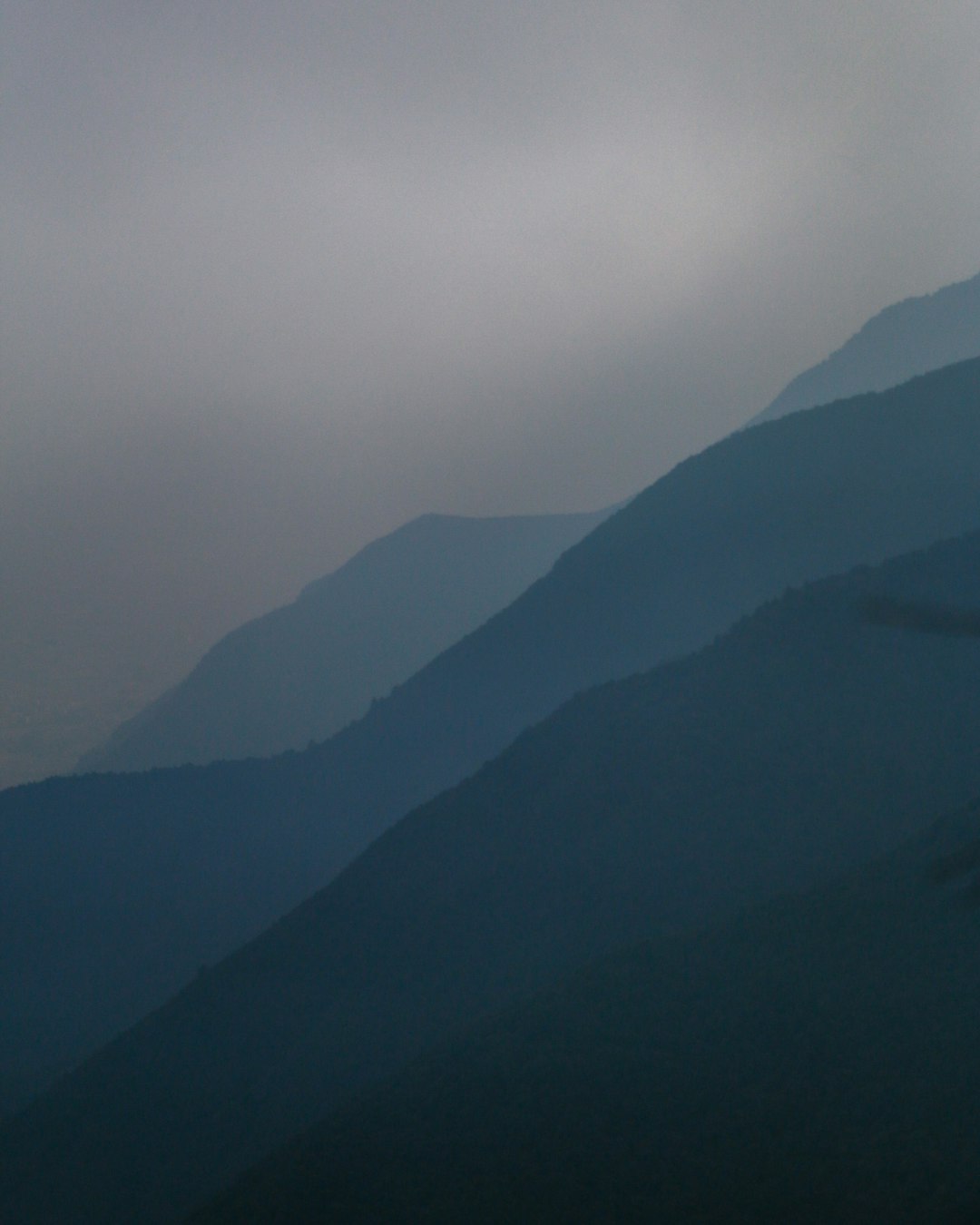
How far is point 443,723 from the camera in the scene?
84188mm

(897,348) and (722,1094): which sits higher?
(897,348)

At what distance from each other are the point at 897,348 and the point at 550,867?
148m

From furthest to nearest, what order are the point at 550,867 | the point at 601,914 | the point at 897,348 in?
the point at 897,348
the point at 550,867
the point at 601,914

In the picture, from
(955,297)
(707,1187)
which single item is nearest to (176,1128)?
(707,1187)

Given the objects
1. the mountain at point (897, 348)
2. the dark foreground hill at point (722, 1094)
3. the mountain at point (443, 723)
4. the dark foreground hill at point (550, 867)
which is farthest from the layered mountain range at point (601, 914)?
the mountain at point (897, 348)

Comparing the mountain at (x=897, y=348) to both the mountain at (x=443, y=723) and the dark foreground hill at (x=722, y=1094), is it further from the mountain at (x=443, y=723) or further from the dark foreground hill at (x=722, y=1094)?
the dark foreground hill at (x=722, y=1094)

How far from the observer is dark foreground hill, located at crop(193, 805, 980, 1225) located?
57.3 feet

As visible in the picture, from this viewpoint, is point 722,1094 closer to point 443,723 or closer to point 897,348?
point 443,723

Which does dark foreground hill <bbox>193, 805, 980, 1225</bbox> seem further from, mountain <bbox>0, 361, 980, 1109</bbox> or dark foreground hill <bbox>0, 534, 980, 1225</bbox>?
mountain <bbox>0, 361, 980, 1109</bbox>

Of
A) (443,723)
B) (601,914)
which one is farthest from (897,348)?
(601,914)

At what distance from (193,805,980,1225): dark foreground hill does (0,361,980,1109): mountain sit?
41337mm

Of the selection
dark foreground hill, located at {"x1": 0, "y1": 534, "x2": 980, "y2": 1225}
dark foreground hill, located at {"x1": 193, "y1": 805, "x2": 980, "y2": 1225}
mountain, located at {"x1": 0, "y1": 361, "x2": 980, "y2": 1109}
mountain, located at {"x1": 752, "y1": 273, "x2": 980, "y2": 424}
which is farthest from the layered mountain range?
mountain, located at {"x1": 752, "y1": 273, "x2": 980, "y2": 424}

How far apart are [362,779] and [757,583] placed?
39.9 metres

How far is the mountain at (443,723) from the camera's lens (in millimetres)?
67688
